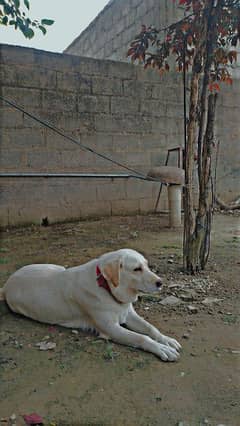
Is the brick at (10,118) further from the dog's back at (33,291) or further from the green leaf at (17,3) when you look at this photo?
the dog's back at (33,291)

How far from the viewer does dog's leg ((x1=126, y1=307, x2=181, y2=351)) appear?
176 cm

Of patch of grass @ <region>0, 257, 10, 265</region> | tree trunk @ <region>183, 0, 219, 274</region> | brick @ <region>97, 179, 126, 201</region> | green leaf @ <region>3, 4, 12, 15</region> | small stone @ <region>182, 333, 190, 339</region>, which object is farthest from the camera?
brick @ <region>97, 179, 126, 201</region>

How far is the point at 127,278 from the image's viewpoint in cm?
178

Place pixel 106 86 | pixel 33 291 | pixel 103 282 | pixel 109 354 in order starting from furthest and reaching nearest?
1. pixel 106 86
2. pixel 33 291
3. pixel 103 282
4. pixel 109 354

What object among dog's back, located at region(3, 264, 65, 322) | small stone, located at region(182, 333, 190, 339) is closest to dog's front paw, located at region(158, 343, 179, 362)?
small stone, located at region(182, 333, 190, 339)

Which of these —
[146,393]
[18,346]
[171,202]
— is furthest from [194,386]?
[171,202]

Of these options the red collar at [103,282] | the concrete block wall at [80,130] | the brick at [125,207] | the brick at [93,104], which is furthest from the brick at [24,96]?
the red collar at [103,282]

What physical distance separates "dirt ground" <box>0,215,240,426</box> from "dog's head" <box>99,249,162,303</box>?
0.84ft

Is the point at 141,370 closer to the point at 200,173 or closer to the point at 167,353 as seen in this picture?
the point at 167,353

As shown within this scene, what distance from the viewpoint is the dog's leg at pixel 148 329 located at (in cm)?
176

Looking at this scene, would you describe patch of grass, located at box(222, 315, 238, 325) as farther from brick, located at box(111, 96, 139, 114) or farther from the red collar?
brick, located at box(111, 96, 139, 114)

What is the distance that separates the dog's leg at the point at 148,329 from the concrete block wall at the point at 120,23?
5.05 m

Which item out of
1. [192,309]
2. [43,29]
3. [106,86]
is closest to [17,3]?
[43,29]

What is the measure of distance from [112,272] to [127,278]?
3.2 inches
